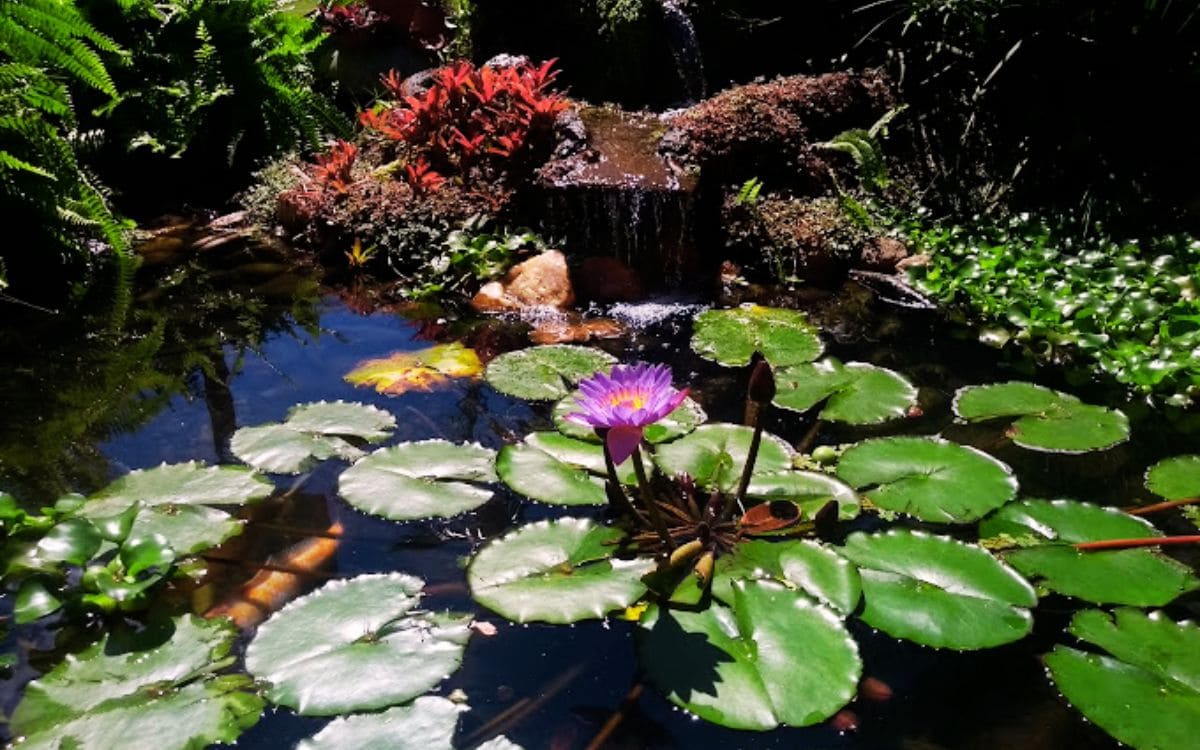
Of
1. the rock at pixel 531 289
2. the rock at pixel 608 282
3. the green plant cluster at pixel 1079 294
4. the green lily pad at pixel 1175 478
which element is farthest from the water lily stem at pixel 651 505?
the rock at pixel 608 282

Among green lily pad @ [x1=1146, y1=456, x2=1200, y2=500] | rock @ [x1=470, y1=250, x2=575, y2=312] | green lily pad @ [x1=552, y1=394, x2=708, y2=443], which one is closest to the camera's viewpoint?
green lily pad @ [x1=1146, y1=456, x2=1200, y2=500]

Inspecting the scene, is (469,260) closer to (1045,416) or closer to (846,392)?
(846,392)

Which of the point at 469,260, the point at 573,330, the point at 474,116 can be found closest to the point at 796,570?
the point at 573,330

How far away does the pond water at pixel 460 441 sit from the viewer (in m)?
1.59

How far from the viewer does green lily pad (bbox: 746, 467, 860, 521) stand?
2.06m

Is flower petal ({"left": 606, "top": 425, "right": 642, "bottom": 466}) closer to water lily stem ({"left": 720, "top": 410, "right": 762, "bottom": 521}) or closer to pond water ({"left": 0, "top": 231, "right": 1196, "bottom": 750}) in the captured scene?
water lily stem ({"left": 720, "top": 410, "right": 762, "bottom": 521})

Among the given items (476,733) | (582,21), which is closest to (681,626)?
(476,733)

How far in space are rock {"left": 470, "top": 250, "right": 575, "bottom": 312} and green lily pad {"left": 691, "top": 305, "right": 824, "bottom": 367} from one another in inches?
31.5

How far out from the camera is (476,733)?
1.55 m

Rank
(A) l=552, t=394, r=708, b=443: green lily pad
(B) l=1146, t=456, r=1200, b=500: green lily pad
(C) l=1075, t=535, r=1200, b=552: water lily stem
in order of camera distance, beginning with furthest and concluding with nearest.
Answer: (A) l=552, t=394, r=708, b=443: green lily pad < (B) l=1146, t=456, r=1200, b=500: green lily pad < (C) l=1075, t=535, r=1200, b=552: water lily stem

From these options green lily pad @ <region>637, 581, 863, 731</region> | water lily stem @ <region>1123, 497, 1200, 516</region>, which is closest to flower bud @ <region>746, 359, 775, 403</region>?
green lily pad @ <region>637, 581, 863, 731</region>

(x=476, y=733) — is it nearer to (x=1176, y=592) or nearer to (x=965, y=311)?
(x=1176, y=592)

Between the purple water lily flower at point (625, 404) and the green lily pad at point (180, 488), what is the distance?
1.07m

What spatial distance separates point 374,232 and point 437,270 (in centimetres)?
49
